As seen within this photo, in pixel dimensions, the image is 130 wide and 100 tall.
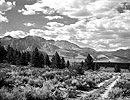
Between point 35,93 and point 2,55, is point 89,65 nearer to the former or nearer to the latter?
point 2,55

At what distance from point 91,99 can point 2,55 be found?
63.7m

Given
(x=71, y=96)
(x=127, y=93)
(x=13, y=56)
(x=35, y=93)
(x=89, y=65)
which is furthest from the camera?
(x=89, y=65)

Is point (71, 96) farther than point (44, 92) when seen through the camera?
Yes

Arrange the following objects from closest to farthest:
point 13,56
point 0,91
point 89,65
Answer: point 0,91 < point 13,56 < point 89,65

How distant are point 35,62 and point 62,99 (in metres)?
61.3

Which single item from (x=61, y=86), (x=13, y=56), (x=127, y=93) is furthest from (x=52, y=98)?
(x=13, y=56)

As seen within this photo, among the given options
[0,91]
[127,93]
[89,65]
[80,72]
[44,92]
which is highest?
[0,91]

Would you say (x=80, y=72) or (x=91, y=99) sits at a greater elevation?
(x=91, y=99)

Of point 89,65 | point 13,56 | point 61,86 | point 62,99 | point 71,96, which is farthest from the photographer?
point 89,65

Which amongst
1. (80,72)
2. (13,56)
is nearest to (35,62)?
(13,56)

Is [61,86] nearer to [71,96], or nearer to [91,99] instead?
[71,96]

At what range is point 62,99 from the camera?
15.4 metres

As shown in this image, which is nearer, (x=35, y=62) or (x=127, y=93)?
(x=127, y=93)

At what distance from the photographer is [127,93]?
1814 centimetres
